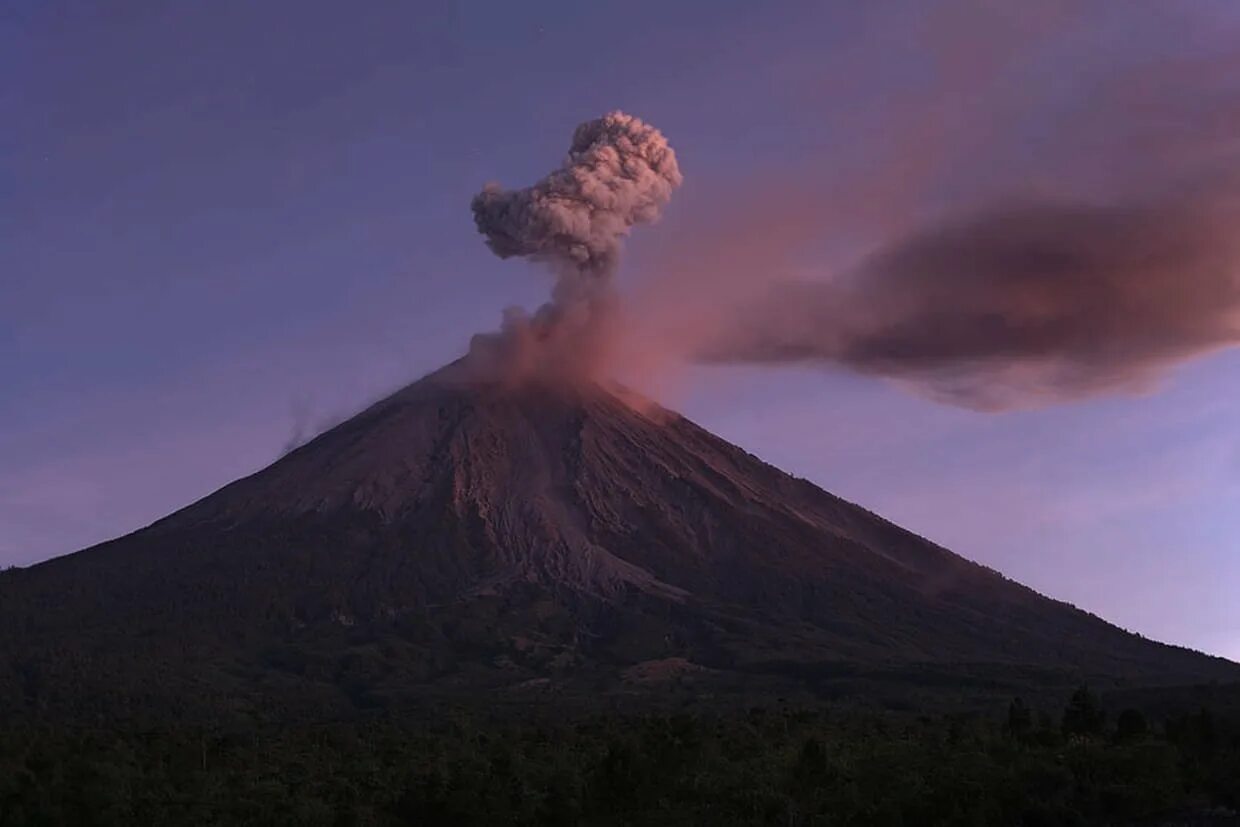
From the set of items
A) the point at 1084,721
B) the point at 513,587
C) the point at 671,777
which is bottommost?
the point at 671,777

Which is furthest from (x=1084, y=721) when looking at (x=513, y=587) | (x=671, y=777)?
(x=513, y=587)

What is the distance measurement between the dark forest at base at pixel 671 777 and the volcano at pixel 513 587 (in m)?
38.8

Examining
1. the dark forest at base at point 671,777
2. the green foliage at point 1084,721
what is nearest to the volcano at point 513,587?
the dark forest at base at point 671,777

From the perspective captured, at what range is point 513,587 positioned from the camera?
13325 centimetres

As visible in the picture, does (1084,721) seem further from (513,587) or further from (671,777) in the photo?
(513,587)

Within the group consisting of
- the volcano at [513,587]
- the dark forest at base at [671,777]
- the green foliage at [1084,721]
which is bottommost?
the dark forest at base at [671,777]

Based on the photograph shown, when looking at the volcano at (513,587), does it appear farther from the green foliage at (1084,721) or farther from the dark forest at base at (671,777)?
the green foliage at (1084,721)

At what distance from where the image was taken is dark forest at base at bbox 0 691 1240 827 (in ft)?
123

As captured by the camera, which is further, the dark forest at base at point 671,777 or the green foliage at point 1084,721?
the green foliage at point 1084,721

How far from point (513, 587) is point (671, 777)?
8952cm

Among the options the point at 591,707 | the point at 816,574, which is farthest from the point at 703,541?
the point at 591,707

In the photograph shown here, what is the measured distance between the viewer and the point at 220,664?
364 ft

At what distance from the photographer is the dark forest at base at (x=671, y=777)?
37.6 meters

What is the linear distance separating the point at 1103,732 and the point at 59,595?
98.5 m
